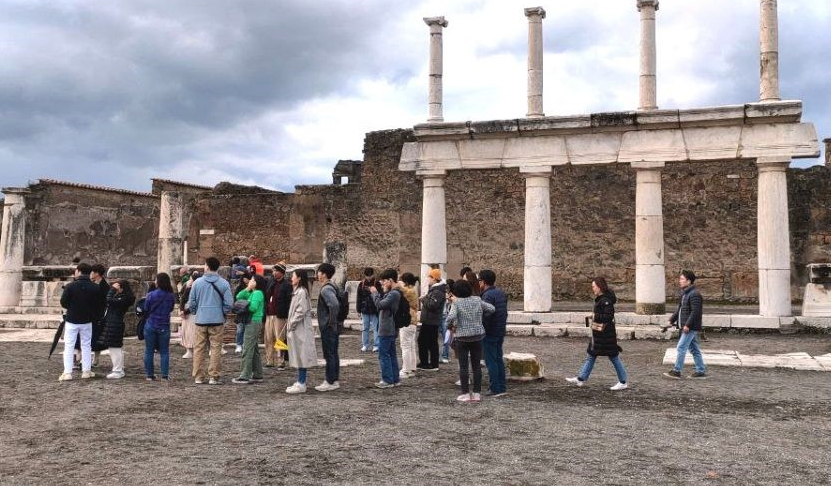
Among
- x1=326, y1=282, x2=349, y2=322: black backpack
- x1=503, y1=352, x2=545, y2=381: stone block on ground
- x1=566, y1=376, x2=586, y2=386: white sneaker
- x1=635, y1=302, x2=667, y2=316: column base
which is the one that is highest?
x1=326, y1=282, x2=349, y2=322: black backpack

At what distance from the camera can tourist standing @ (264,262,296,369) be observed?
9797mm

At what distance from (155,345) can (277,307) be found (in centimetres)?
164

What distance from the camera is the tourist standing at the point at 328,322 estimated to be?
7977 mm

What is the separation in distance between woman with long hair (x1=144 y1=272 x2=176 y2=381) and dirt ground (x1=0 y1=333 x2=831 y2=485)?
278 mm

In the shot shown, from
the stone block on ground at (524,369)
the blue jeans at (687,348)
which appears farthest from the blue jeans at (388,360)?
the blue jeans at (687,348)

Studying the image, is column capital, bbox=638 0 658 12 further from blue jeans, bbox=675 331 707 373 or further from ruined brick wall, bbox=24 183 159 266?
ruined brick wall, bbox=24 183 159 266

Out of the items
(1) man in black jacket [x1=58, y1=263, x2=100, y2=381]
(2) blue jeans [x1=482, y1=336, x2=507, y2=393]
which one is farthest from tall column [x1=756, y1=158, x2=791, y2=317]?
(1) man in black jacket [x1=58, y1=263, x2=100, y2=381]

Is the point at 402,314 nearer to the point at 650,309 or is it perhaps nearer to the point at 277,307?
the point at 277,307

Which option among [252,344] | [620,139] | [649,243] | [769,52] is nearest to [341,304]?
[252,344]

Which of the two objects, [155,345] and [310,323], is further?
[155,345]

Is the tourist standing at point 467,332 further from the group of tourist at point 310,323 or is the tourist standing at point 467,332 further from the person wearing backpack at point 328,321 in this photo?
the person wearing backpack at point 328,321

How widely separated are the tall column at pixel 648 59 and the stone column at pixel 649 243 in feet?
4.11

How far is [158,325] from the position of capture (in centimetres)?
892

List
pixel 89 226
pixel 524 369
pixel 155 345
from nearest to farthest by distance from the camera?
pixel 524 369 < pixel 155 345 < pixel 89 226
